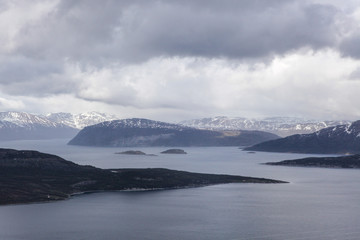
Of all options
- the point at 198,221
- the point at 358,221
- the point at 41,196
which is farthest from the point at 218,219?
the point at 41,196

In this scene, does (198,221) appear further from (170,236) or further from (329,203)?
(329,203)

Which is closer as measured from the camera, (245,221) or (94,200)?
(245,221)

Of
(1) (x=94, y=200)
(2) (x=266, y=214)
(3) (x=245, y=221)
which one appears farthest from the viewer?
(1) (x=94, y=200)

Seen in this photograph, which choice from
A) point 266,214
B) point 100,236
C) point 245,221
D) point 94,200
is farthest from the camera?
point 94,200

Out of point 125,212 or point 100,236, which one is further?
point 125,212

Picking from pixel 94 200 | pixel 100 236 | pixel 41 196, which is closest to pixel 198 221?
pixel 100 236

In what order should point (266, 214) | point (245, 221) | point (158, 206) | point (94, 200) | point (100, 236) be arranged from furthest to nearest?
point (94, 200), point (158, 206), point (266, 214), point (245, 221), point (100, 236)

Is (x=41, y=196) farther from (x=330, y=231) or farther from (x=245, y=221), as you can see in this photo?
(x=330, y=231)
